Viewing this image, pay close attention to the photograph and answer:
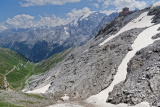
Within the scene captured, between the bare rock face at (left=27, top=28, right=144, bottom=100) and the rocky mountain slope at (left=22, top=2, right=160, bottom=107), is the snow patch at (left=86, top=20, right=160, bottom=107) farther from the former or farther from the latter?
the bare rock face at (left=27, top=28, right=144, bottom=100)

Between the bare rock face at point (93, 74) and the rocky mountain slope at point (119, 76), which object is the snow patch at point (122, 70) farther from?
the bare rock face at point (93, 74)

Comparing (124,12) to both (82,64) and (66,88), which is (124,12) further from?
(66,88)

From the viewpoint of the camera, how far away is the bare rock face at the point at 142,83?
3919 cm

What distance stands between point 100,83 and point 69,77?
51.1 ft

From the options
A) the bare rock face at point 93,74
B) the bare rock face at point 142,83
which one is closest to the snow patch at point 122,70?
the bare rock face at point 93,74

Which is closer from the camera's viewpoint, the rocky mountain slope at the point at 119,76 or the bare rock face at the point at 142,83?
the bare rock face at the point at 142,83

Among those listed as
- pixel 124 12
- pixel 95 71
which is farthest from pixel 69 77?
pixel 124 12

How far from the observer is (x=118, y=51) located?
67.2m

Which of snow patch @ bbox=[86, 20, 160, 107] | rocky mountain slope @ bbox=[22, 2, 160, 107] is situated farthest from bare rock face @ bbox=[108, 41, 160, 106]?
snow patch @ bbox=[86, 20, 160, 107]

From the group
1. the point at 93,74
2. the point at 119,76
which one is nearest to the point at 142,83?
the point at 119,76

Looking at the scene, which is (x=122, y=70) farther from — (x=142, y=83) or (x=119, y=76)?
(x=142, y=83)

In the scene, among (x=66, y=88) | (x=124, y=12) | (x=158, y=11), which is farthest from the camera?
(x=124, y=12)

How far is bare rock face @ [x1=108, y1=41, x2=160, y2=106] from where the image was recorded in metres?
39.2

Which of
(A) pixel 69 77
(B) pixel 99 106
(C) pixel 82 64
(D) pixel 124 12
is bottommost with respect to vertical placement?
(B) pixel 99 106
